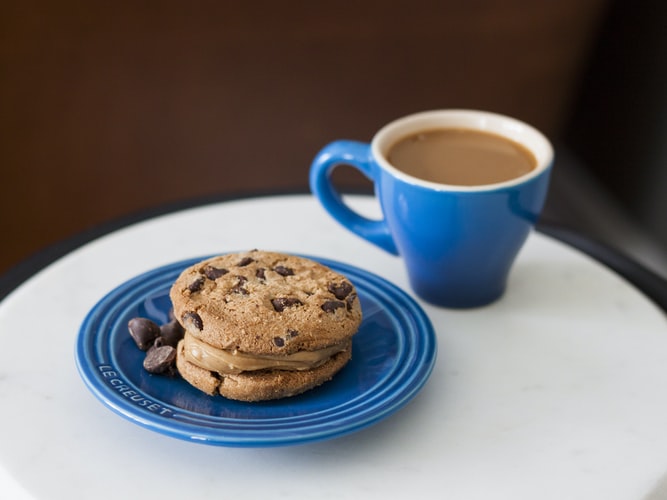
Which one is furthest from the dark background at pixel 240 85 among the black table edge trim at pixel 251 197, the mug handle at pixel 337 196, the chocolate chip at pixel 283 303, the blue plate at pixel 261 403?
the chocolate chip at pixel 283 303

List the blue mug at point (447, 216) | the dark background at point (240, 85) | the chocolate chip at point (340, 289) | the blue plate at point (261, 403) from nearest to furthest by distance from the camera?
1. the blue plate at point (261, 403)
2. the chocolate chip at point (340, 289)
3. the blue mug at point (447, 216)
4. the dark background at point (240, 85)

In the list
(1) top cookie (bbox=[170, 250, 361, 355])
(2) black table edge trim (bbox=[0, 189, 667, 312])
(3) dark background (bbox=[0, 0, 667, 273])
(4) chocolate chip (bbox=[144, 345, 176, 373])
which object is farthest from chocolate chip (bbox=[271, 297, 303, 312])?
(3) dark background (bbox=[0, 0, 667, 273])

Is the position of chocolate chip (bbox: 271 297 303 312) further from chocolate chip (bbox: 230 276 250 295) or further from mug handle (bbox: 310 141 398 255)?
mug handle (bbox: 310 141 398 255)

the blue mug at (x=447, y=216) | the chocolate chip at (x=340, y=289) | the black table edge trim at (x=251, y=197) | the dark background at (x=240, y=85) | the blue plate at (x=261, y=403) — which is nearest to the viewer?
the blue plate at (x=261, y=403)

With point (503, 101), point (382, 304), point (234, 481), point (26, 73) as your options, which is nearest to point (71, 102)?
point (26, 73)

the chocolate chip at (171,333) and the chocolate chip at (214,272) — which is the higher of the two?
the chocolate chip at (214,272)

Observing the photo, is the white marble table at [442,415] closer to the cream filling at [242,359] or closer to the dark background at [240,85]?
the cream filling at [242,359]
